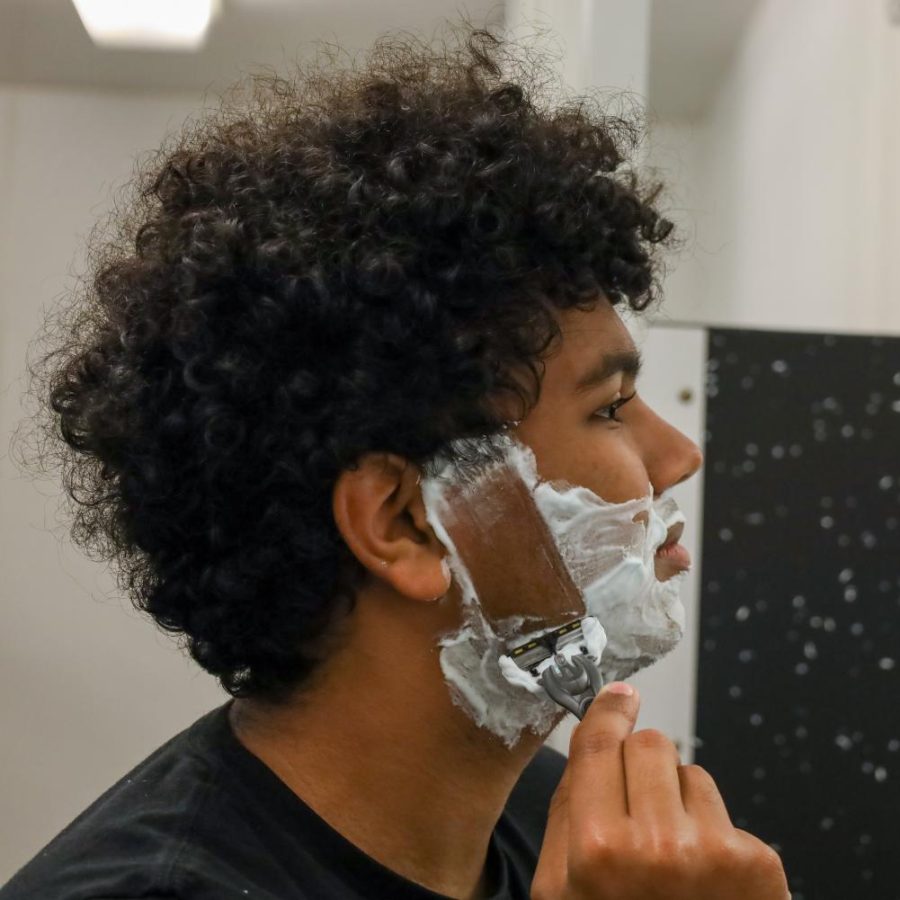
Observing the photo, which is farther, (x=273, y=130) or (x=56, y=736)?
(x=56, y=736)

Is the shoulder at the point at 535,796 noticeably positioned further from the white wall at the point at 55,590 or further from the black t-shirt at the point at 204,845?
the white wall at the point at 55,590

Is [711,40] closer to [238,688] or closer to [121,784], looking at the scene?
[238,688]

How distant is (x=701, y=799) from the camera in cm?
70

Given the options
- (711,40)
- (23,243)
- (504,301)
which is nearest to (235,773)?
(504,301)

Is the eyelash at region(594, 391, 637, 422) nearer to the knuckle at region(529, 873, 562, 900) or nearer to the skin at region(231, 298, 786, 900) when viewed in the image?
the skin at region(231, 298, 786, 900)

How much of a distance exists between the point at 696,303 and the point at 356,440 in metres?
0.90

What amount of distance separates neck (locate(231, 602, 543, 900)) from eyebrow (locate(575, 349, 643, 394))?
0.21m

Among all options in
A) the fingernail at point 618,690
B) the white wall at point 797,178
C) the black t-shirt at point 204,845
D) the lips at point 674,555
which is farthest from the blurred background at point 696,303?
the black t-shirt at point 204,845

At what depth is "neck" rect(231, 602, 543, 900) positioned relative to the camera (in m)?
0.79

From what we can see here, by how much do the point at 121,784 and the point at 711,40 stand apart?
1.26 meters

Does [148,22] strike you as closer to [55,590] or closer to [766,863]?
[55,590]

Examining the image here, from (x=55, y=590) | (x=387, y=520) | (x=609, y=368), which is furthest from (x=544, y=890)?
(x=55, y=590)

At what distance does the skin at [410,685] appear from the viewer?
0.79 meters

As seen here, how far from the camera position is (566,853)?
71 centimetres
